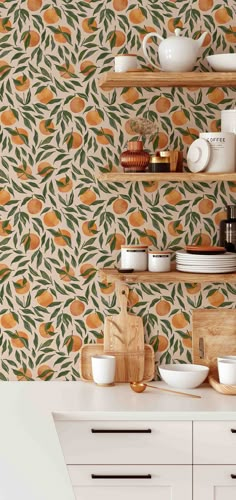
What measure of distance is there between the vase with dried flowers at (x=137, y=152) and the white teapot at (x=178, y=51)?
0.84ft

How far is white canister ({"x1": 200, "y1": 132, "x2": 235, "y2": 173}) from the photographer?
142 inches

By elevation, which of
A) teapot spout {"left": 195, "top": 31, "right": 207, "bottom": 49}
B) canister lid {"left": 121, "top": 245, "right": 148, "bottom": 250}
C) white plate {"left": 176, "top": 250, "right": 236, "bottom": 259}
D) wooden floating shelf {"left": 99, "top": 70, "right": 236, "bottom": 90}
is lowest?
white plate {"left": 176, "top": 250, "right": 236, "bottom": 259}

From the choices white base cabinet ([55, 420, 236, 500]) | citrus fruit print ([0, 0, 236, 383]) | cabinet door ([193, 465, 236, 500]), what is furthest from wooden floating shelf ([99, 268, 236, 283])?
cabinet door ([193, 465, 236, 500])

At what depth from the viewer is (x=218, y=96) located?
382 centimetres

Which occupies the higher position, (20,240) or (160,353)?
(20,240)

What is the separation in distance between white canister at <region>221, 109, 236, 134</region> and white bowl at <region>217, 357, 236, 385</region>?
39.0 inches

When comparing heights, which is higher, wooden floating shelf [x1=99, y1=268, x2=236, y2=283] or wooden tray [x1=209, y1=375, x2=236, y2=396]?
wooden floating shelf [x1=99, y1=268, x2=236, y2=283]

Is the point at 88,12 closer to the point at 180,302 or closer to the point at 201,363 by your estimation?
the point at 180,302

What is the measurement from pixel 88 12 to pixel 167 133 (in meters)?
0.64

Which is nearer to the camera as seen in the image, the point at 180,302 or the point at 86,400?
the point at 86,400

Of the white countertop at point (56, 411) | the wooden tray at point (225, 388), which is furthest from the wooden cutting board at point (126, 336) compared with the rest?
the wooden tray at point (225, 388)

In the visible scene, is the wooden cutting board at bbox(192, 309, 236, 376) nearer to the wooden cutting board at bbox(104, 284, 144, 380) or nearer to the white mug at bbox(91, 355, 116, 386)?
the wooden cutting board at bbox(104, 284, 144, 380)

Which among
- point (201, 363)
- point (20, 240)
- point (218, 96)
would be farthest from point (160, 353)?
point (218, 96)

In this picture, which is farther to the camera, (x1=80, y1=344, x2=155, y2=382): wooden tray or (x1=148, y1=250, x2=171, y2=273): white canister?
(x1=80, y1=344, x2=155, y2=382): wooden tray
